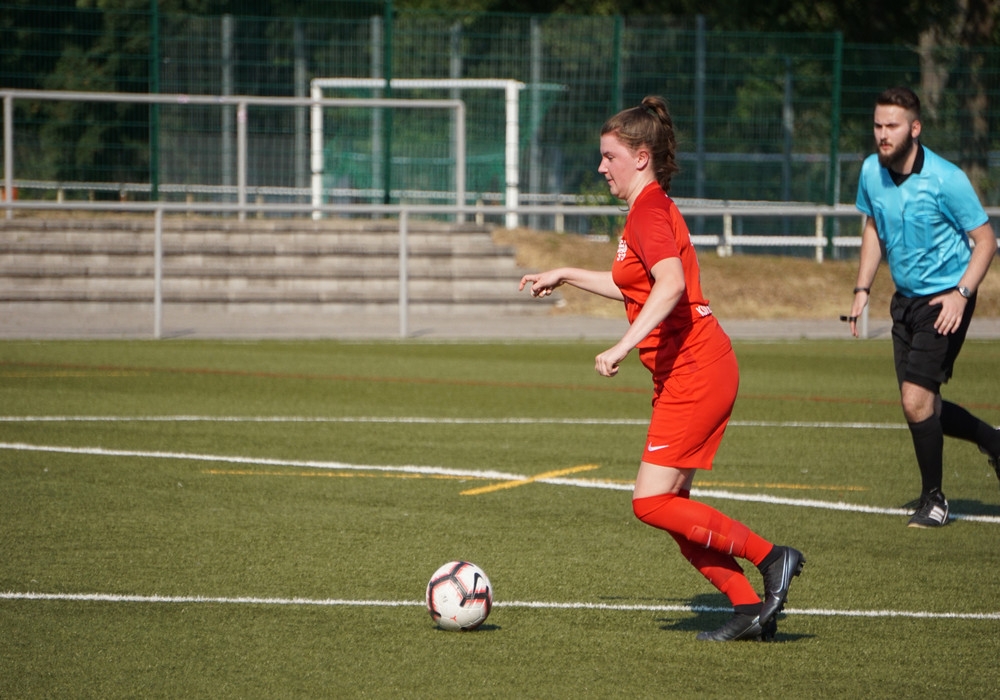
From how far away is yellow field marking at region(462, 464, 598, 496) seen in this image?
770 centimetres

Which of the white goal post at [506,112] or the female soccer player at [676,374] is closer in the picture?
the female soccer player at [676,374]

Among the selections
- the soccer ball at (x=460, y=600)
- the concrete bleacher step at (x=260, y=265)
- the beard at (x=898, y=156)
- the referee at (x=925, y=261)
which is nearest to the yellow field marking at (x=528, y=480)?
the referee at (x=925, y=261)

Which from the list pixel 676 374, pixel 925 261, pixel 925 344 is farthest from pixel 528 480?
pixel 676 374

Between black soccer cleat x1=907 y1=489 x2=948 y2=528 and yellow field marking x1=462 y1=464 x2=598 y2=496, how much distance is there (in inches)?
86.5

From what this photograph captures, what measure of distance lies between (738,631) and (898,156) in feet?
9.46

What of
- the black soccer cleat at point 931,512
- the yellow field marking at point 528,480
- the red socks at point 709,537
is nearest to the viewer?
the red socks at point 709,537

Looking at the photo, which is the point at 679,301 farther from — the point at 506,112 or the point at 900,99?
the point at 506,112

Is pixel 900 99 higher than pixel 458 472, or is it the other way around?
pixel 900 99

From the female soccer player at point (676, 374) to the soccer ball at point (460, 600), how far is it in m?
0.67

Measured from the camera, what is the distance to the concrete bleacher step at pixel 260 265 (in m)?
20.4

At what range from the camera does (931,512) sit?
22.8 ft

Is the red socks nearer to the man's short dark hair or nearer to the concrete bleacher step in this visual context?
the man's short dark hair

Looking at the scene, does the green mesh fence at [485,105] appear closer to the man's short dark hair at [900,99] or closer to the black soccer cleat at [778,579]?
the man's short dark hair at [900,99]

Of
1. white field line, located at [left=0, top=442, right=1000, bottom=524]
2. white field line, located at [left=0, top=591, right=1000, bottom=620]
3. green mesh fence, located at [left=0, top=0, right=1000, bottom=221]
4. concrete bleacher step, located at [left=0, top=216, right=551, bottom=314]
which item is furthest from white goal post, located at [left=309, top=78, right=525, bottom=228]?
white field line, located at [left=0, top=591, right=1000, bottom=620]
